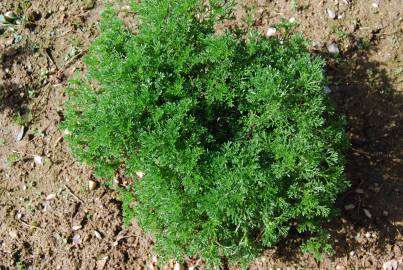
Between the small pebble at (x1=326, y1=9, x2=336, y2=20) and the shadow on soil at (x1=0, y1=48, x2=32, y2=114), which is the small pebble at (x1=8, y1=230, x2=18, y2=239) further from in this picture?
the small pebble at (x1=326, y1=9, x2=336, y2=20)

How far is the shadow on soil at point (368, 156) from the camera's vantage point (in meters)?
4.50

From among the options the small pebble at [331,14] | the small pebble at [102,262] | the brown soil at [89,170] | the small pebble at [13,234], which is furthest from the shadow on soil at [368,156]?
the small pebble at [13,234]

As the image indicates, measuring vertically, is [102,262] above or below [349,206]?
below

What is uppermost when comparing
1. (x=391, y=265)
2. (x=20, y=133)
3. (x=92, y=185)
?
(x=20, y=133)

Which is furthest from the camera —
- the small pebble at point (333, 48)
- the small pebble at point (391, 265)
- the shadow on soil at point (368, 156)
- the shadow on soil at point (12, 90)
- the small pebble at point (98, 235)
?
the shadow on soil at point (12, 90)

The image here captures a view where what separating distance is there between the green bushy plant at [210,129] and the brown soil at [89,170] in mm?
915

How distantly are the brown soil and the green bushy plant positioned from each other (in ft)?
3.00

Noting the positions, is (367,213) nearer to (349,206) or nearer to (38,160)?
(349,206)

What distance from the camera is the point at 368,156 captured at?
4730 millimetres

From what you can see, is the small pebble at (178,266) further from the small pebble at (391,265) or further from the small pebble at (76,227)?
the small pebble at (391,265)

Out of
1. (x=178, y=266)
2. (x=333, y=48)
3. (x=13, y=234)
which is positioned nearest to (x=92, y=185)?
(x=13, y=234)

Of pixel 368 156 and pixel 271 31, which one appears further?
pixel 271 31

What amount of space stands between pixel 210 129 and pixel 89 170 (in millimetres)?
1832

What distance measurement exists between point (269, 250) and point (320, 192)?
114cm
